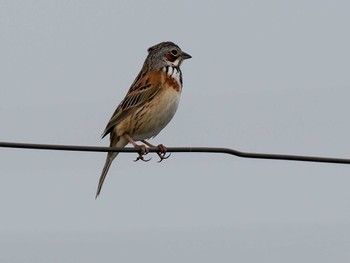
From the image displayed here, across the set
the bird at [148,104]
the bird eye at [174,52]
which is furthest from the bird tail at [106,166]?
the bird eye at [174,52]

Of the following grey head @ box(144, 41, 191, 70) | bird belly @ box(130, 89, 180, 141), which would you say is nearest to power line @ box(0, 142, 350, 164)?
bird belly @ box(130, 89, 180, 141)

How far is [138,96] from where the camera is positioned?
1195 cm

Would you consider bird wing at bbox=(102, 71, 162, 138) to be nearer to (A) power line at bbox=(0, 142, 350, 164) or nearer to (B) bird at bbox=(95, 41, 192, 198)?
(B) bird at bbox=(95, 41, 192, 198)

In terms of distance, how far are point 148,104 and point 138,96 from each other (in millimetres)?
297

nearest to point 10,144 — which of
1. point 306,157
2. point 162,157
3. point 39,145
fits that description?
point 39,145

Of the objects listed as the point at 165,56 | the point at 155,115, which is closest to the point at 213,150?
the point at 155,115

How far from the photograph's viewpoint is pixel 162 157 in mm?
10961

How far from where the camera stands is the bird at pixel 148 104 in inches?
456

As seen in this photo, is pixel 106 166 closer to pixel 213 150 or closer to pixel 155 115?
pixel 155 115

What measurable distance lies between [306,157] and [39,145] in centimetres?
205

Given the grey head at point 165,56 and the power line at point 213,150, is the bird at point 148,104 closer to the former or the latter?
the grey head at point 165,56

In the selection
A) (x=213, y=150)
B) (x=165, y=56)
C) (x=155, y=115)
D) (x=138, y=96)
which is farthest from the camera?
(x=165, y=56)

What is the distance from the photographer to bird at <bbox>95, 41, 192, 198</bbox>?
1159 cm

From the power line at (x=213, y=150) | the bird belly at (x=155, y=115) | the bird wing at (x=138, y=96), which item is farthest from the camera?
the bird wing at (x=138, y=96)
